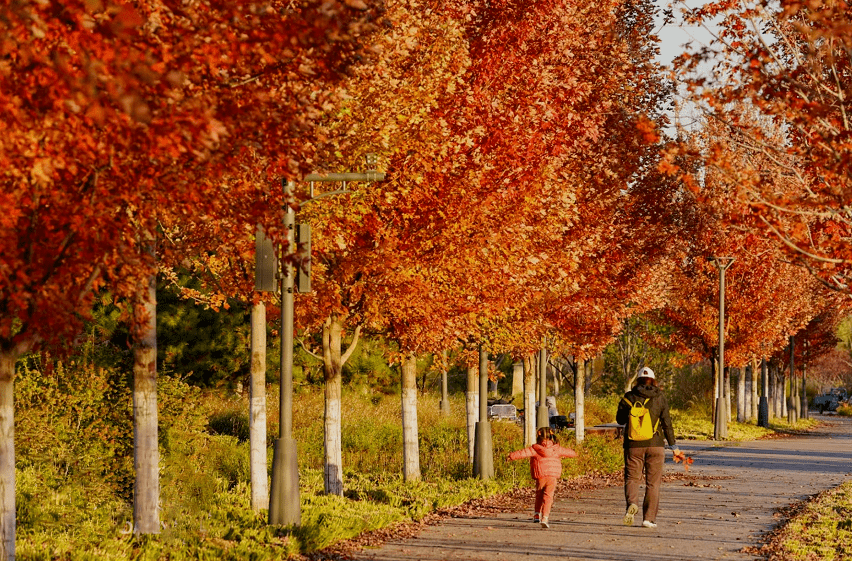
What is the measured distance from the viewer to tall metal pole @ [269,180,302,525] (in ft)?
42.4

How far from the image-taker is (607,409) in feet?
159

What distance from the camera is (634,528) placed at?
14.1 meters

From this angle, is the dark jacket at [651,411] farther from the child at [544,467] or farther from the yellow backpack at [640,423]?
the child at [544,467]

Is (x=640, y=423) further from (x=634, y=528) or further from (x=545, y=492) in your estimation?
(x=545, y=492)

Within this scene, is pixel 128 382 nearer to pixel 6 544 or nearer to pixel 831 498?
pixel 6 544

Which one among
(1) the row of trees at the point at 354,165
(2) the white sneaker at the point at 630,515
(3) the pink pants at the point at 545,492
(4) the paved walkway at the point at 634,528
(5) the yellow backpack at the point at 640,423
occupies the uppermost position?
(1) the row of trees at the point at 354,165

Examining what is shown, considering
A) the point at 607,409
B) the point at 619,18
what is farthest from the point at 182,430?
the point at 607,409

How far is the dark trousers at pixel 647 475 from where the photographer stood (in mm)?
14164

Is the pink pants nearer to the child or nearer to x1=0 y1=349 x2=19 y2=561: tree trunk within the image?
the child

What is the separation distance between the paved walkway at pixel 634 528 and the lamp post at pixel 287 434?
1.26 metres

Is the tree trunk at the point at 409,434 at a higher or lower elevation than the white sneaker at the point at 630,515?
higher

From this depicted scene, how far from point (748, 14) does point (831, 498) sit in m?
8.93

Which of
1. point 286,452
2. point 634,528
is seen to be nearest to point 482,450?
point 634,528

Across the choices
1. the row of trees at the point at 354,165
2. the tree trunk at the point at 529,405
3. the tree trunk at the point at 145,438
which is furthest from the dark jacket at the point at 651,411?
the tree trunk at the point at 529,405
